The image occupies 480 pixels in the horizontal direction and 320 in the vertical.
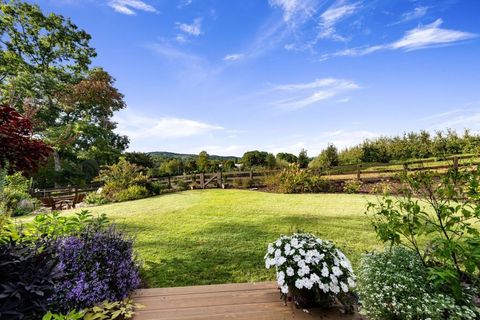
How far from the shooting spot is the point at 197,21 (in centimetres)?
809

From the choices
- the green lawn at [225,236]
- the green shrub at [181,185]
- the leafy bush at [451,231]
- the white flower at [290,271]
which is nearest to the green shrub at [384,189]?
the leafy bush at [451,231]

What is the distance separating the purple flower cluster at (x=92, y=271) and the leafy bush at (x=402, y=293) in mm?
2327

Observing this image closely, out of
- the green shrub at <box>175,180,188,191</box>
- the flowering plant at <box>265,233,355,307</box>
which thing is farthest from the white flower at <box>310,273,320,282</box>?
the green shrub at <box>175,180,188,191</box>

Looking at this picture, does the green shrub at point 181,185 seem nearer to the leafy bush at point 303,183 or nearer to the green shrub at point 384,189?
the leafy bush at point 303,183

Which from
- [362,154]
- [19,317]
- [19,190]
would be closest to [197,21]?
[19,317]

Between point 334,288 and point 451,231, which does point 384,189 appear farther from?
point 334,288

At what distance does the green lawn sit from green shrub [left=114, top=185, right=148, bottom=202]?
5525mm

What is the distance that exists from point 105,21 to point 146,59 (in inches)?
82.5

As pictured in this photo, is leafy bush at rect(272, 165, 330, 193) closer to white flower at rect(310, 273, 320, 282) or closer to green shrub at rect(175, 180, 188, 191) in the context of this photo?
green shrub at rect(175, 180, 188, 191)

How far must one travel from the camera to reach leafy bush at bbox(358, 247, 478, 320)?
5.82 ft

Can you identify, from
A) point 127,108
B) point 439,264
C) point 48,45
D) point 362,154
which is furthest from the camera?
point 127,108

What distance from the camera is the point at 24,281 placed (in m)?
1.93

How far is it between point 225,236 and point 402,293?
3.79 m

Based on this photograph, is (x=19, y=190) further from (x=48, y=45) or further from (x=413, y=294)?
(x=413, y=294)
